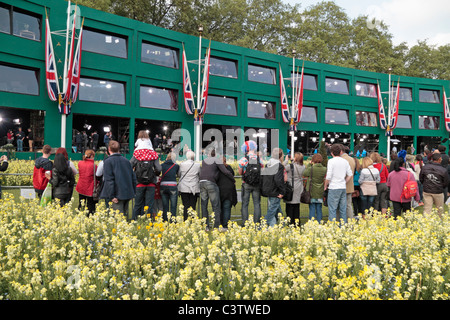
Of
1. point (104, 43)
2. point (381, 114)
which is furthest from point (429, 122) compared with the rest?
point (104, 43)

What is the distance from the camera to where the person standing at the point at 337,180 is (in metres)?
8.70

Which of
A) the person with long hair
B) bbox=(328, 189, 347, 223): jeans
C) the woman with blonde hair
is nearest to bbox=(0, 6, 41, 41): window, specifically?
the person with long hair

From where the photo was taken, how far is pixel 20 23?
2241cm

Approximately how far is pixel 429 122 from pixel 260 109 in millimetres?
27278

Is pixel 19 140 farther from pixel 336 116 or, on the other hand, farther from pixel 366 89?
pixel 366 89

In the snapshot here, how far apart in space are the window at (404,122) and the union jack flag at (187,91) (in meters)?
30.8

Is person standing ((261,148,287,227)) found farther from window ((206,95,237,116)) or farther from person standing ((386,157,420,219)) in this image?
window ((206,95,237,116))

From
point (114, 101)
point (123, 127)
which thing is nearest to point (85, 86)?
point (114, 101)

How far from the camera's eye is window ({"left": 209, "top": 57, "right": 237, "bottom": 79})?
32.8 m

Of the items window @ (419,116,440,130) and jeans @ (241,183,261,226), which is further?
window @ (419,116,440,130)

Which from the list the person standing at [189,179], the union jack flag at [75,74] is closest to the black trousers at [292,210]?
the person standing at [189,179]

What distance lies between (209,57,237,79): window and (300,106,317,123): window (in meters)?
9.73
